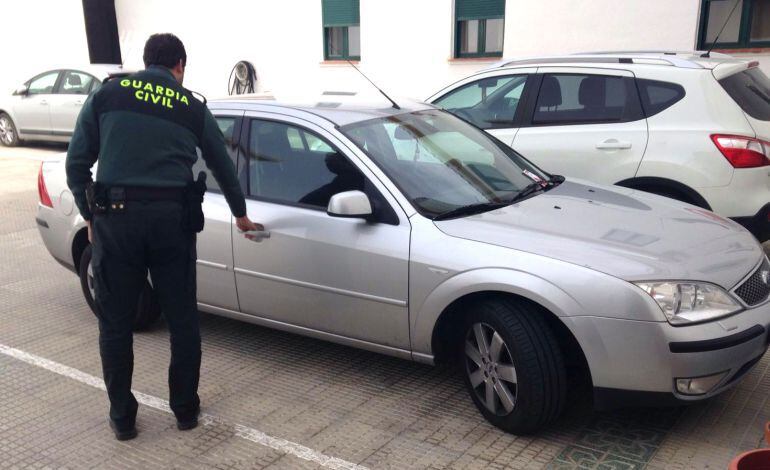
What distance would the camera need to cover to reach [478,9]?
12.0 metres

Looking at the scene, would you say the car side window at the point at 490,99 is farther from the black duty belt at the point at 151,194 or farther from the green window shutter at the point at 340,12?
the green window shutter at the point at 340,12

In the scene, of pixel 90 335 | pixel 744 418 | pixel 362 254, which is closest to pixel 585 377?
pixel 744 418

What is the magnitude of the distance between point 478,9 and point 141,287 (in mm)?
9531

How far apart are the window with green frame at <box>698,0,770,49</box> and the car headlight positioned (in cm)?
753

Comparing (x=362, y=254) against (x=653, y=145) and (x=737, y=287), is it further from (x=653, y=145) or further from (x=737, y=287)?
(x=653, y=145)

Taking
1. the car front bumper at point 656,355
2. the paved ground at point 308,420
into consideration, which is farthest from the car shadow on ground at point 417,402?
the car front bumper at point 656,355

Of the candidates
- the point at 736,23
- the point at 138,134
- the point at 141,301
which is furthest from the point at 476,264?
the point at 736,23

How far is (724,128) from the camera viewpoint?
5465 millimetres

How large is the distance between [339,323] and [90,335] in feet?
6.63

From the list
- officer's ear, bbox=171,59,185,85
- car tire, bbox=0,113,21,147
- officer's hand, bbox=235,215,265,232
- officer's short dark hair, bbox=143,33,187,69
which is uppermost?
officer's short dark hair, bbox=143,33,187,69

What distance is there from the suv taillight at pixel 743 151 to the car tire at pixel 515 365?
276 cm

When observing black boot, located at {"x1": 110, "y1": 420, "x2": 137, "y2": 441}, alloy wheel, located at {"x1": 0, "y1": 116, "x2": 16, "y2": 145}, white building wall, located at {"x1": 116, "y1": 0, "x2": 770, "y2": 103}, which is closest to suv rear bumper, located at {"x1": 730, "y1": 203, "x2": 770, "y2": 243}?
black boot, located at {"x1": 110, "y1": 420, "x2": 137, "y2": 441}

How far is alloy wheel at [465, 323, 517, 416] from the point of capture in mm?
3547

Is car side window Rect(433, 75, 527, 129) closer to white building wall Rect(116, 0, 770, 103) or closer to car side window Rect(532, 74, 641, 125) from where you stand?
car side window Rect(532, 74, 641, 125)
